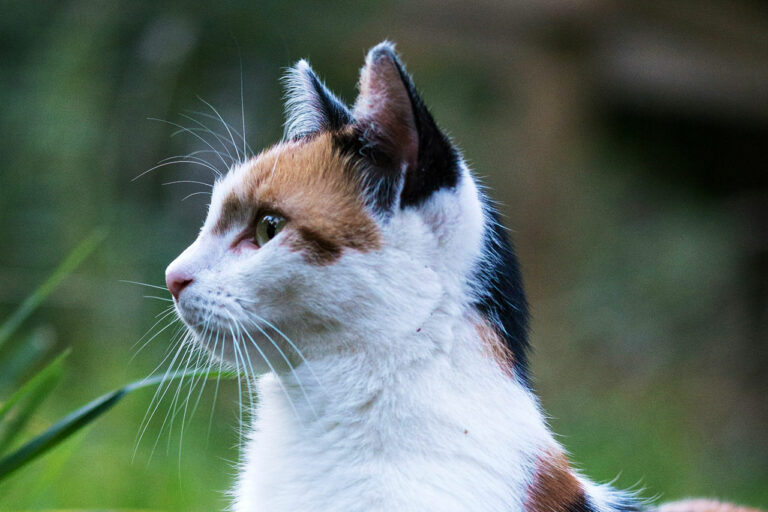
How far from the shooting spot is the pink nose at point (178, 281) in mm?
1412

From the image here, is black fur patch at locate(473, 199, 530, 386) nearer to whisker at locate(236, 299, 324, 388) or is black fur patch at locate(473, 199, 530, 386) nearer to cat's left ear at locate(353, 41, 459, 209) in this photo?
cat's left ear at locate(353, 41, 459, 209)

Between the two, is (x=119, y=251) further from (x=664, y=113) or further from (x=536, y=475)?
(x=664, y=113)

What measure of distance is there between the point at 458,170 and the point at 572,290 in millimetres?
3362

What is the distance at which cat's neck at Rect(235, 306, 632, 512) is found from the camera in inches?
51.8

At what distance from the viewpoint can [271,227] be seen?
56.8 inches

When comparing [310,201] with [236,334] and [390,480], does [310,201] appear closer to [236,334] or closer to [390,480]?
[236,334]

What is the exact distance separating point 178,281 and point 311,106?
0.46 meters

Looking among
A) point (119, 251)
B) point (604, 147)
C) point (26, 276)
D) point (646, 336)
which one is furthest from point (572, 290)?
point (26, 276)

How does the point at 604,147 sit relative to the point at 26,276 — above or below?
above

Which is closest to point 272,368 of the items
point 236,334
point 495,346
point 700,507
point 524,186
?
point 236,334

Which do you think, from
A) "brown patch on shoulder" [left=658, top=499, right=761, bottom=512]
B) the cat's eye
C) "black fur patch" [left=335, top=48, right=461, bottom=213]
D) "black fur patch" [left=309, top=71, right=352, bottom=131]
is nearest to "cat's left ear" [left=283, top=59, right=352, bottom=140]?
"black fur patch" [left=309, top=71, right=352, bottom=131]

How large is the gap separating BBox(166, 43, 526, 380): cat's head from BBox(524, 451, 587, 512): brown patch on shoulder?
0.22 metres

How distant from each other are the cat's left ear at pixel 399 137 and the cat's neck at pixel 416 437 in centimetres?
22

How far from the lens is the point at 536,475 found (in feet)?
4.49
